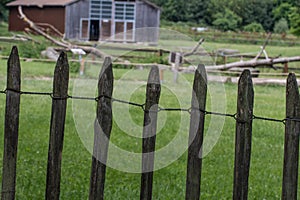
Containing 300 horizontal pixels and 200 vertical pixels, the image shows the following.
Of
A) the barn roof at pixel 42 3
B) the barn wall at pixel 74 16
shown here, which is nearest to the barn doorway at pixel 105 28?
the barn wall at pixel 74 16

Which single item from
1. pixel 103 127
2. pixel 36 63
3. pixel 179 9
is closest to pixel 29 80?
pixel 36 63

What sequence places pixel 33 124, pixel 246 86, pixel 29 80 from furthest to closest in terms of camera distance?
1. pixel 29 80
2. pixel 33 124
3. pixel 246 86

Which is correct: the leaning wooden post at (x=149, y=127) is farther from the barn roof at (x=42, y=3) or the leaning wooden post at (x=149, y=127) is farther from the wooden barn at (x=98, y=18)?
the barn roof at (x=42, y=3)

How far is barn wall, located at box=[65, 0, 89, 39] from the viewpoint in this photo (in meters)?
40.3

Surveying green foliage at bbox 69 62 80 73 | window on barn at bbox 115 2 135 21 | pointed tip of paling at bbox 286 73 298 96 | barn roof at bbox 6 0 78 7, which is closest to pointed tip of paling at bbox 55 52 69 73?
pointed tip of paling at bbox 286 73 298 96

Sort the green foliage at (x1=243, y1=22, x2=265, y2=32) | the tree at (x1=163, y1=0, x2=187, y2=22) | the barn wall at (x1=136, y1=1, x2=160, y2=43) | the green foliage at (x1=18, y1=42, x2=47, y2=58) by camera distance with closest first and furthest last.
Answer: the green foliage at (x1=18, y1=42, x2=47, y2=58) → the barn wall at (x1=136, y1=1, x2=160, y2=43) → the green foliage at (x1=243, y1=22, x2=265, y2=32) → the tree at (x1=163, y1=0, x2=187, y2=22)

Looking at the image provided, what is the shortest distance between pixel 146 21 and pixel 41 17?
22.5 feet

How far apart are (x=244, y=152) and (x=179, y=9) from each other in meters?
46.4

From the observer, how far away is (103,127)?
347cm

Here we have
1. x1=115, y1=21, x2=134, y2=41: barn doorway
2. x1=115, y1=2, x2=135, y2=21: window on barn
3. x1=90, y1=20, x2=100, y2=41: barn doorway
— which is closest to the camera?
x1=115, y1=21, x2=134, y2=41: barn doorway

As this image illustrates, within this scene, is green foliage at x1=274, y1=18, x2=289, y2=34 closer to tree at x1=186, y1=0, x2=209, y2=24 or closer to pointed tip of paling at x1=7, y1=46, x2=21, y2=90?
tree at x1=186, y1=0, x2=209, y2=24

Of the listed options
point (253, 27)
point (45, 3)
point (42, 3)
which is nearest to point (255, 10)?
point (253, 27)

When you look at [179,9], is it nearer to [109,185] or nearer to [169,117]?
[169,117]

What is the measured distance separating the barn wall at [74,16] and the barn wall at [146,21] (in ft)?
11.2
